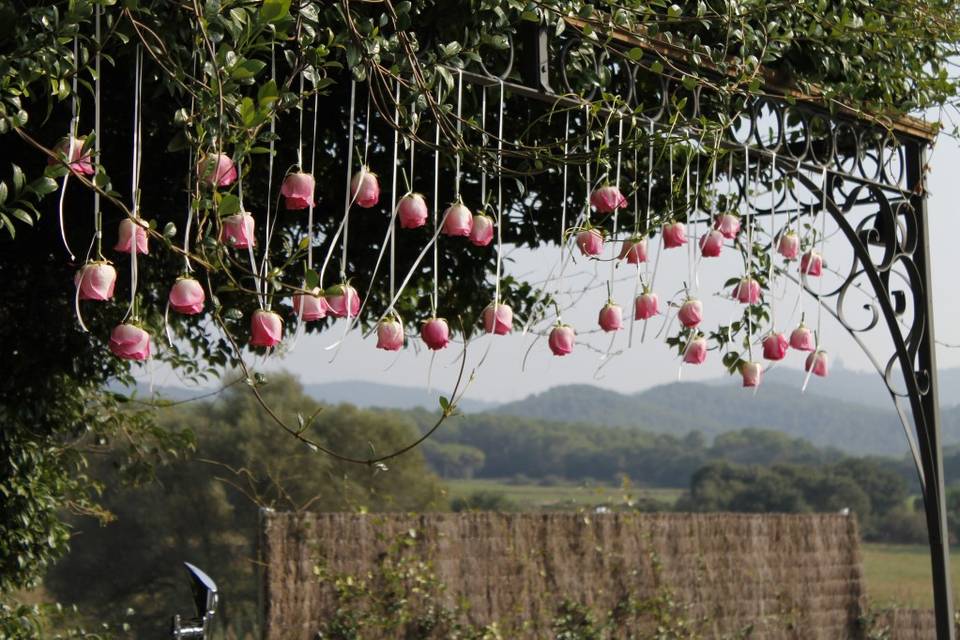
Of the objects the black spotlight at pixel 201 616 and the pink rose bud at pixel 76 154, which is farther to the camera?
the black spotlight at pixel 201 616

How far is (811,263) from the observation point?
11.0 feet

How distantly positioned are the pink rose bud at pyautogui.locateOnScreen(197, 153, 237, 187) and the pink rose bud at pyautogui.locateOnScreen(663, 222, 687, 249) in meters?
1.22

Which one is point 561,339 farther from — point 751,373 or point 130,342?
point 130,342

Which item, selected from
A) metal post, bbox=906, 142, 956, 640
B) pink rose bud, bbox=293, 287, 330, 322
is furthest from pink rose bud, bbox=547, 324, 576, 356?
metal post, bbox=906, 142, 956, 640

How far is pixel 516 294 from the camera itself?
15.5ft

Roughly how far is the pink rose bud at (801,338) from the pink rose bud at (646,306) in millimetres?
625

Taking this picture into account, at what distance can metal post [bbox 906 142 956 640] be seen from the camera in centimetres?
351

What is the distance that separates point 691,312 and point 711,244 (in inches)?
10.0

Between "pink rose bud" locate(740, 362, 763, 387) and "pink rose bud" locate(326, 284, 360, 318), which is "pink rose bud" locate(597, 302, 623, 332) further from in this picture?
"pink rose bud" locate(326, 284, 360, 318)

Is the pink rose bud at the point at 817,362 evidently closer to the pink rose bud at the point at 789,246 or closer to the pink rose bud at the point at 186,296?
the pink rose bud at the point at 789,246

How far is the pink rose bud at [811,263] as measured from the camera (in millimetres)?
3330

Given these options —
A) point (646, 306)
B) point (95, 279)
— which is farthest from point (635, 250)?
point (95, 279)

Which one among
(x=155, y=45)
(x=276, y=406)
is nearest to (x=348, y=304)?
(x=155, y=45)

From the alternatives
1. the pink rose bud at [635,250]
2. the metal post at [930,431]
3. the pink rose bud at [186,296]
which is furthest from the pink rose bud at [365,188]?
the metal post at [930,431]
